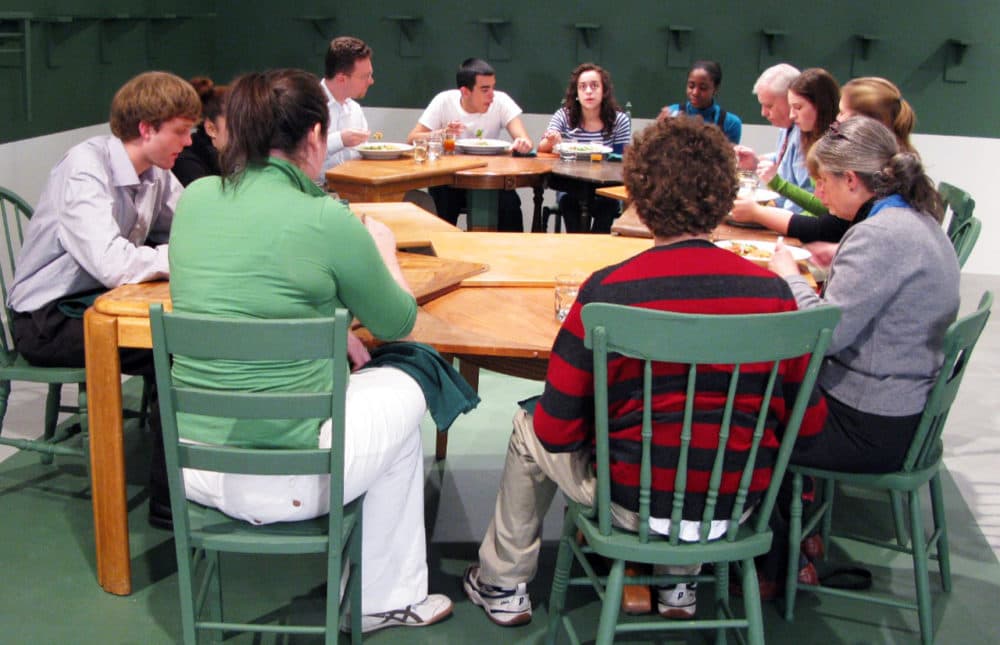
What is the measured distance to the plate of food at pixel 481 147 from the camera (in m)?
5.35

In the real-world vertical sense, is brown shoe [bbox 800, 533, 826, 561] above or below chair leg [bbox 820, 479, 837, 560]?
below

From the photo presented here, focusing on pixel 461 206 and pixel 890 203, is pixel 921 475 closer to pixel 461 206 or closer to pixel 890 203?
pixel 890 203

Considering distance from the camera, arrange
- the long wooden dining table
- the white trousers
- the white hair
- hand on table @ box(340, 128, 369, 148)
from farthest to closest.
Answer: hand on table @ box(340, 128, 369, 148), the white hair, the long wooden dining table, the white trousers

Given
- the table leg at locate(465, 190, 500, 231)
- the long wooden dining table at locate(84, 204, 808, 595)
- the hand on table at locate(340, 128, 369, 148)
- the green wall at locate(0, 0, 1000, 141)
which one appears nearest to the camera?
the long wooden dining table at locate(84, 204, 808, 595)

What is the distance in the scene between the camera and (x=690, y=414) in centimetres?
188

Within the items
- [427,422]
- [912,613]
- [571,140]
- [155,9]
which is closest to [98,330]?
[427,422]

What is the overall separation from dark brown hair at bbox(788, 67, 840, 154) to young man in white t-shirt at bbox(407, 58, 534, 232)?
1961 mm

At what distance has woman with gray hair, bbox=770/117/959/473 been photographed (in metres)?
2.32

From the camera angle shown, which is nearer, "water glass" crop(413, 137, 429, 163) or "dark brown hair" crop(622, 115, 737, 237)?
"dark brown hair" crop(622, 115, 737, 237)

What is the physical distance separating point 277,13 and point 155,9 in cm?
107

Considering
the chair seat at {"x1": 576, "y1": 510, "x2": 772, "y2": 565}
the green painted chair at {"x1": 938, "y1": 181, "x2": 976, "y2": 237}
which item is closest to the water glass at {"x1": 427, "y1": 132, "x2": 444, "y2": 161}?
the green painted chair at {"x1": 938, "y1": 181, "x2": 976, "y2": 237}

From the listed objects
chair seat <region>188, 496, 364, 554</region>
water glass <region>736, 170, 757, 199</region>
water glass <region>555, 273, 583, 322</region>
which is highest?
water glass <region>736, 170, 757, 199</region>

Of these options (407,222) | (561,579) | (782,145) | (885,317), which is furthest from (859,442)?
(782,145)

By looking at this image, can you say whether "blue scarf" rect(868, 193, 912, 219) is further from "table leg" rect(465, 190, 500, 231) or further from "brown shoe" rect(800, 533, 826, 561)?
"table leg" rect(465, 190, 500, 231)
